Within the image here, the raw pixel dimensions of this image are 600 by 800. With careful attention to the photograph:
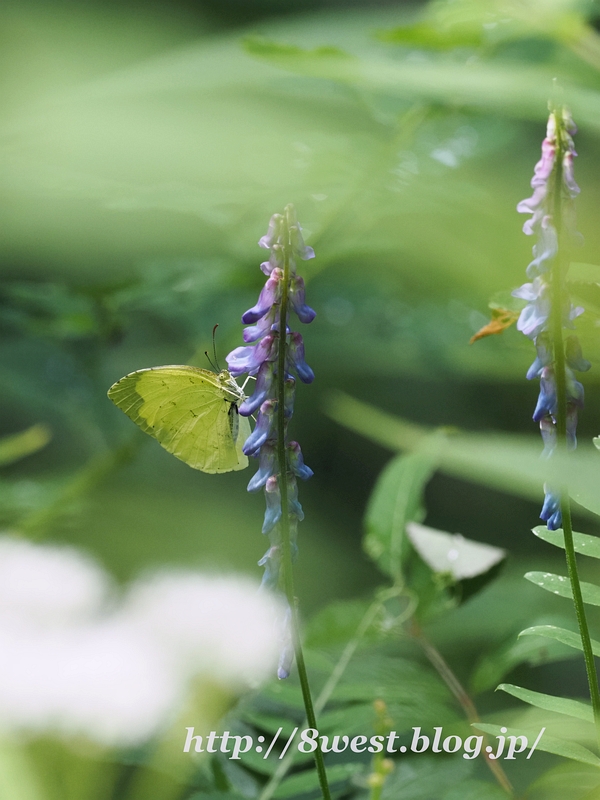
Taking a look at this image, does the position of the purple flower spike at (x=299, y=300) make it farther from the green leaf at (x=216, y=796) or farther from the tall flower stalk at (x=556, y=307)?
the green leaf at (x=216, y=796)

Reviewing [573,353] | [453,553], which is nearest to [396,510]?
[453,553]

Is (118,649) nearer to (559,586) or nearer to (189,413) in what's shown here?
(189,413)

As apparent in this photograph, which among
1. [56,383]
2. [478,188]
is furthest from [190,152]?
[56,383]

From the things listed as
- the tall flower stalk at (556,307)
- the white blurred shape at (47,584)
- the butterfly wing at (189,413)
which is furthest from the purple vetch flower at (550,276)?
the white blurred shape at (47,584)

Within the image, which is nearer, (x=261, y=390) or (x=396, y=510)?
(x=261, y=390)

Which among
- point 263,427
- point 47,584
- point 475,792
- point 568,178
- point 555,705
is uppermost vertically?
point 568,178

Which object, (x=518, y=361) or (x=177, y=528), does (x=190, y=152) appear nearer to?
(x=518, y=361)

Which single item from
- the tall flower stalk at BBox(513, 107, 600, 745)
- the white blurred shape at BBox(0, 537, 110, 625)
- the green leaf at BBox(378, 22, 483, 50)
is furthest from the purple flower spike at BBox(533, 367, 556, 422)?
the white blurred shape at BBox(0, 537, 110, 625)
